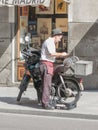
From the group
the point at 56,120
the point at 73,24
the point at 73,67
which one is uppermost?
the point at 73,24

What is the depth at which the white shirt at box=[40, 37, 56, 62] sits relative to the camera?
10.6 metres

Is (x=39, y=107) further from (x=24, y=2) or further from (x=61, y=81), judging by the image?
(x=24, y=2)

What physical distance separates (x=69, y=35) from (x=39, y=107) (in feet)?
10.7

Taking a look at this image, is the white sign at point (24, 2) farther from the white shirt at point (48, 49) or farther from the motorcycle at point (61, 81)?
the white shirt at point (48, 49)

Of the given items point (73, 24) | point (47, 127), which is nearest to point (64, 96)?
point (47, 127)

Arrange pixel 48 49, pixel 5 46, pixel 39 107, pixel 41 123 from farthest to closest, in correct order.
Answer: pixel 5 46, pixel 39 107, pixel 48 49, pixel 41 123

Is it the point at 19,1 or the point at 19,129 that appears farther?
the point at 19,1

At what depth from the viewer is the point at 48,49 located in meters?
10.6

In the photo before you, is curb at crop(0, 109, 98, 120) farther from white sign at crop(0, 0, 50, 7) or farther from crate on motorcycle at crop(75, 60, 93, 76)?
white sign at crop(0, 0, 50, 7)

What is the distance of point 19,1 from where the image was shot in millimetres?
12938

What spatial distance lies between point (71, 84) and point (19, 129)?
232 cm

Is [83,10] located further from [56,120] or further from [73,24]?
[56,120]

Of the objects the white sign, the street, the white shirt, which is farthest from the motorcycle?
the white sign

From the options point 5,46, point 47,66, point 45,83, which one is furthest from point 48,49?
point 5,46
